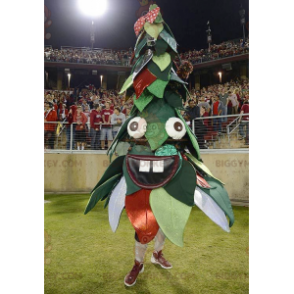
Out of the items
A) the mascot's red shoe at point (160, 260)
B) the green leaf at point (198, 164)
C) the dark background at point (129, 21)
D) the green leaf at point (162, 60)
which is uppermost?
the dark background at point (129, 21)

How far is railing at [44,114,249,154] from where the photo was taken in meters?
4.01

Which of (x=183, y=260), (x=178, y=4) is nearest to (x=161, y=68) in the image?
(x=178, y=4)

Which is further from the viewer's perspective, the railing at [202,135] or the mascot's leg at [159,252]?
the railing at [202,135]

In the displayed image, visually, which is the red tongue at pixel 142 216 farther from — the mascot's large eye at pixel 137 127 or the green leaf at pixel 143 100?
the green leaf at pixel 143 100

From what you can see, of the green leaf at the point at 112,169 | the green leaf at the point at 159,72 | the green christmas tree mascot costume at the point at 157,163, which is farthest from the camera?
the green leaf at the point at 112,169

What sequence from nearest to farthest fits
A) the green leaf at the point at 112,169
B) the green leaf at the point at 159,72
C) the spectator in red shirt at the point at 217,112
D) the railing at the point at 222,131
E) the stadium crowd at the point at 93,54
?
the green leaf at the point at 159,72 → the green leaf at the point at 112,169 → the stadium crowd at the point at 93,54 → the railing at the point at 222,131 → the spectator in red shirt at the point at 217,112

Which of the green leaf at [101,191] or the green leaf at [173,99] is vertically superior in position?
the green leaf at [173,99]

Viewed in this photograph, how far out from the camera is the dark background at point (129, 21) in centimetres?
198

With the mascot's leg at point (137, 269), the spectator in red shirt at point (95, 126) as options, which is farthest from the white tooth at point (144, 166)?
the spectator in red shirt at point (95, 126)

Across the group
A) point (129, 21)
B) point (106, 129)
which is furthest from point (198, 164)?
point (106, 129)

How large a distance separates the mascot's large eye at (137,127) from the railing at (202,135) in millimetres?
2527

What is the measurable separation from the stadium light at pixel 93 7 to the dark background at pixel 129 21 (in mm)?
44

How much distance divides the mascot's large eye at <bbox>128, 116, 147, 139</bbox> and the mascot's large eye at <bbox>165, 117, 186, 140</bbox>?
0.15 metres
